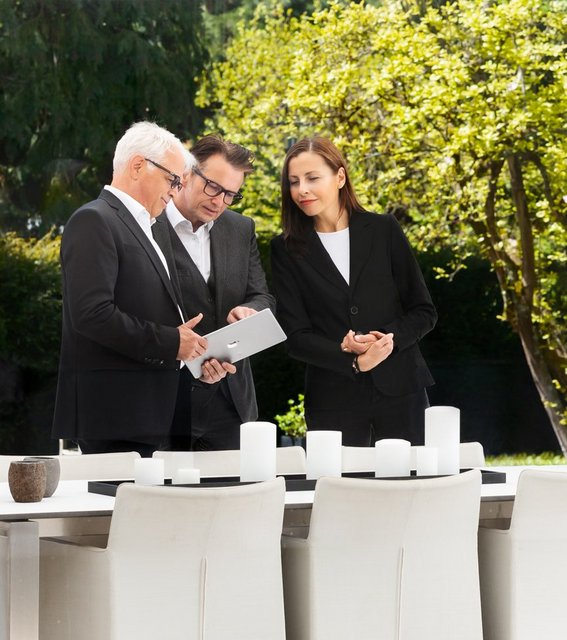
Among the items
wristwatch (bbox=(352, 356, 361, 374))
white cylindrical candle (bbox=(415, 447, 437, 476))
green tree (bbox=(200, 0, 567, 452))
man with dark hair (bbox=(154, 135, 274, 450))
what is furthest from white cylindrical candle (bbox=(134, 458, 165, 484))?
green tree (bbox=(200, 0, 567, 452))

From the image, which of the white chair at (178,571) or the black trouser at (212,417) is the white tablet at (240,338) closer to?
the black trouser at (212,417)

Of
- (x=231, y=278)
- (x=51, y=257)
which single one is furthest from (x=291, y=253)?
(x=51, y=257)

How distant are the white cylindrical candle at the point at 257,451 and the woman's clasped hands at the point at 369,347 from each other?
106 centimetres

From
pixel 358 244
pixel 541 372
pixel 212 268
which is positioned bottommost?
pixel 541 372

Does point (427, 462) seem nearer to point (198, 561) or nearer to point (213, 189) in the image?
point (198, 561)

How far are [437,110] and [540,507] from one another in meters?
4.84

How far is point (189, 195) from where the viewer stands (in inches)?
183

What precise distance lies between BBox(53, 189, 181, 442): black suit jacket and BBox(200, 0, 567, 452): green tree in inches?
129

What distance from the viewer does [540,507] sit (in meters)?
3.33

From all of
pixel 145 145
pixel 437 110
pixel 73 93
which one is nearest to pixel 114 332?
pixel 145 145

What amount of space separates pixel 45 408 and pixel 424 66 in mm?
3181

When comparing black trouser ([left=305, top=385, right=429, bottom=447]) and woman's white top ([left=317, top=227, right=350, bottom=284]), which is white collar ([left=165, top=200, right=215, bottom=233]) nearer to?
woman's white top ([left=317, top=227, right=350, bottom=284])

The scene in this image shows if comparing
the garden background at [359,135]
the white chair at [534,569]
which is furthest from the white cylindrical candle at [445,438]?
the garden background at [359,135]

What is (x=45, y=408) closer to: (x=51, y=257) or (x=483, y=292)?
(x=51, y=257)
